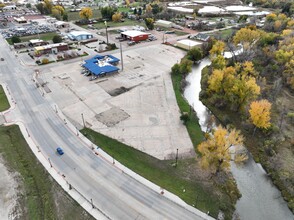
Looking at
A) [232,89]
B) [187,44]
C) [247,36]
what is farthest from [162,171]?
[247,36]

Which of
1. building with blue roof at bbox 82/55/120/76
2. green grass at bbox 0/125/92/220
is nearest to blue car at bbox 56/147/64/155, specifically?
green grass at bbox 0/125/92/220

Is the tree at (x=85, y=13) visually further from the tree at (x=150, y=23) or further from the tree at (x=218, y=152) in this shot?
the tree at (x=218, y=152)

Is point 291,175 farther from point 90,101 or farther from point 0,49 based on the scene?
point 0,49

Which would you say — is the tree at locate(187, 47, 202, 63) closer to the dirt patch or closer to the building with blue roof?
the building with blue roof

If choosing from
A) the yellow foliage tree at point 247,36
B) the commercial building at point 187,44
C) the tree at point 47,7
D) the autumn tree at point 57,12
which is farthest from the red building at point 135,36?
the tree at point 47,7

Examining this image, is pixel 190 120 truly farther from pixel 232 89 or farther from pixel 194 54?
pixel 194 54

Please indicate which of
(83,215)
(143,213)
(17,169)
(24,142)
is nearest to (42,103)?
(24,142)
